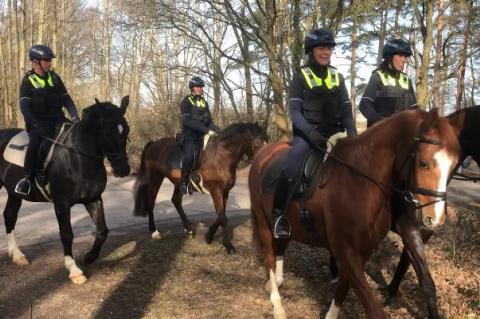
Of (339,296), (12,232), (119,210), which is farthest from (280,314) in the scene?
(119,210)

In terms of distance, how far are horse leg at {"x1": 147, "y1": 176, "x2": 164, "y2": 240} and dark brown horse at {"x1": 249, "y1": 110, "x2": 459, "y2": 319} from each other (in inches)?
176

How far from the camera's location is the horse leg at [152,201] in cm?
815

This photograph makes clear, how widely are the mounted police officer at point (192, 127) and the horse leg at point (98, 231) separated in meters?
2.28

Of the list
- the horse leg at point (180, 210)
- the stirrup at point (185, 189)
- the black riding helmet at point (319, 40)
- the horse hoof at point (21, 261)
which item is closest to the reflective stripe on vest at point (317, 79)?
the black riding helmet at point (319, 40)

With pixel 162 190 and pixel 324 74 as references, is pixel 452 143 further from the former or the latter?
pixel 162 190

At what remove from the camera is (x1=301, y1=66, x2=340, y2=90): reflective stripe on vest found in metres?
4.26

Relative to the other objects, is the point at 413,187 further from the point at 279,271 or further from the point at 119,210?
the point at 119,210

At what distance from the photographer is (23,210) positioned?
10227 millimetres

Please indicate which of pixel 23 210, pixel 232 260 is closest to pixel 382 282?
pixel 232 260

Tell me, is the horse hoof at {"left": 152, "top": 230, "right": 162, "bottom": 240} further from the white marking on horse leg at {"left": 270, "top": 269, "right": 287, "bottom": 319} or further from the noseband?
the noseband

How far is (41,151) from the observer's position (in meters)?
6.02

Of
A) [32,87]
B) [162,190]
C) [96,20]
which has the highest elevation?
[96,20]

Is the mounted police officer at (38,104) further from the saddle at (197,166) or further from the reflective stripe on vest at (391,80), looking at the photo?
the reflective stripe on vest at (391,80)

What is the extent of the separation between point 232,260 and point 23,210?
601 cm
